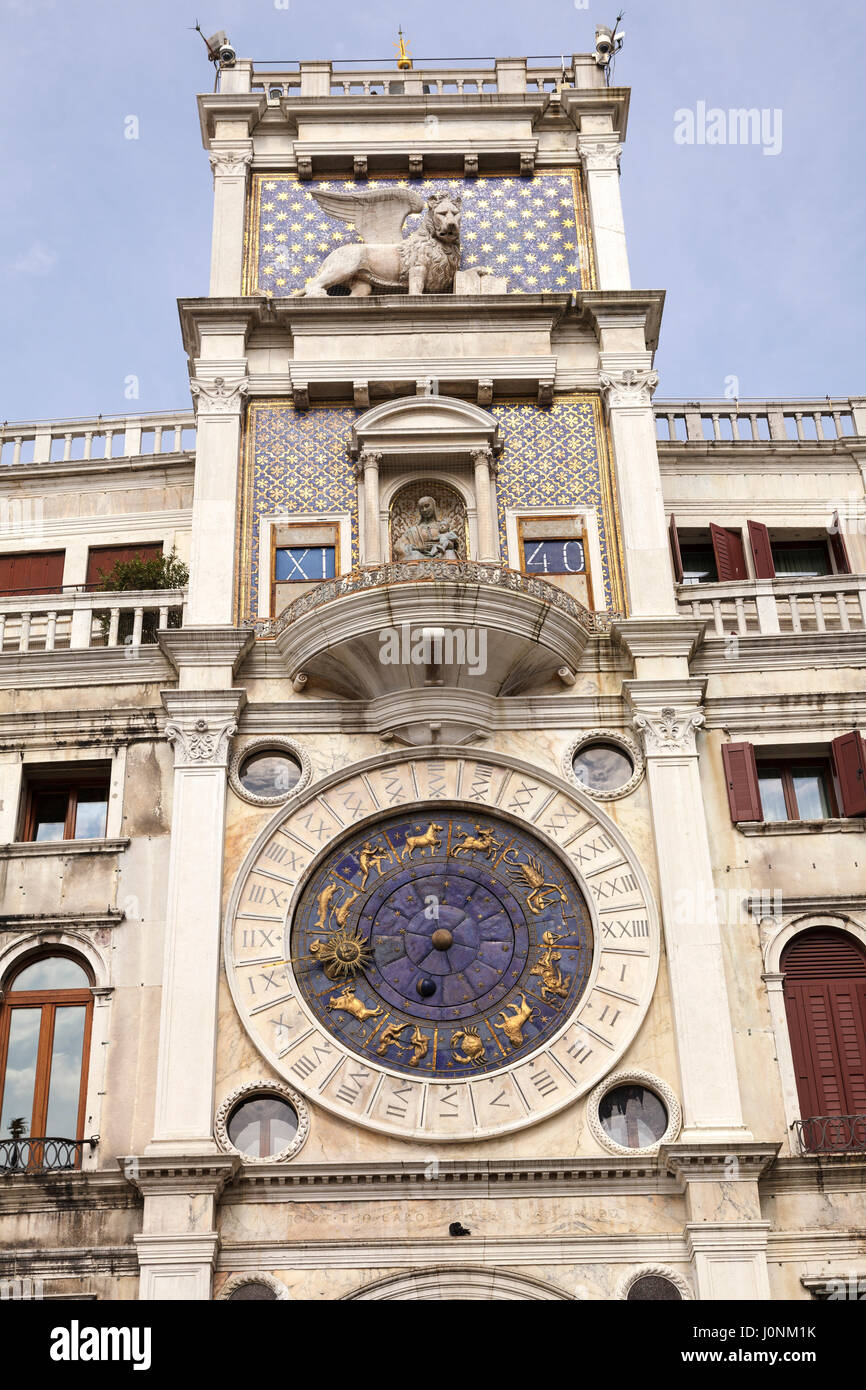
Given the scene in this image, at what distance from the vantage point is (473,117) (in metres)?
26.4

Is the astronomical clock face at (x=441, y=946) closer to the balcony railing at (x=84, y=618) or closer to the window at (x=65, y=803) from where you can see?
the window at (x=65, y=803)

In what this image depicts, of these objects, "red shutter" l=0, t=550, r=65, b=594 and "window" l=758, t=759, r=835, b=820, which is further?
"red shutter" l=0, t=550, r=65, b=594

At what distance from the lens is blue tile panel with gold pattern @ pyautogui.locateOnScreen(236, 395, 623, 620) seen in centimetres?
2278

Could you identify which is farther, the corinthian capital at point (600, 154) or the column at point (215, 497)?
the corinthian capital at point (600, 154)

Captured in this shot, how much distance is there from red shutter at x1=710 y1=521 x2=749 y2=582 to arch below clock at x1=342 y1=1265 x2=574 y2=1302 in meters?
10.2

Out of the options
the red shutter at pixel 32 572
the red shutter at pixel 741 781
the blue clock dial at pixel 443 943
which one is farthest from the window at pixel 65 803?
the red shutter at pixel 741 781

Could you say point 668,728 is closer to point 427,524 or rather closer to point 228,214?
point 427,524

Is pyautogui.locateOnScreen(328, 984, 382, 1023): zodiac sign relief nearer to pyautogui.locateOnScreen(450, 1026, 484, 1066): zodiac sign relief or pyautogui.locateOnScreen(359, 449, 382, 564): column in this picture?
pyautogui.locateOnScreen(450, 1026, 484, 1066): zodiac sign relief

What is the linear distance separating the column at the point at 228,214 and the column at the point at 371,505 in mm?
3444

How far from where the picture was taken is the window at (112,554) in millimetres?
25062

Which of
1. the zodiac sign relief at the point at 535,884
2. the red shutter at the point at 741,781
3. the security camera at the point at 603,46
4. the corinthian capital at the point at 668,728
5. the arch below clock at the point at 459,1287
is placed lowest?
the arch below clock at the point at 459,1287

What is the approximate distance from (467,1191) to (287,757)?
5.55 meters

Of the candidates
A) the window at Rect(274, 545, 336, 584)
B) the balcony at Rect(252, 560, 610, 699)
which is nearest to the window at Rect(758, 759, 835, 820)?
the balcony at Rect(252, 560, 610, 699)
